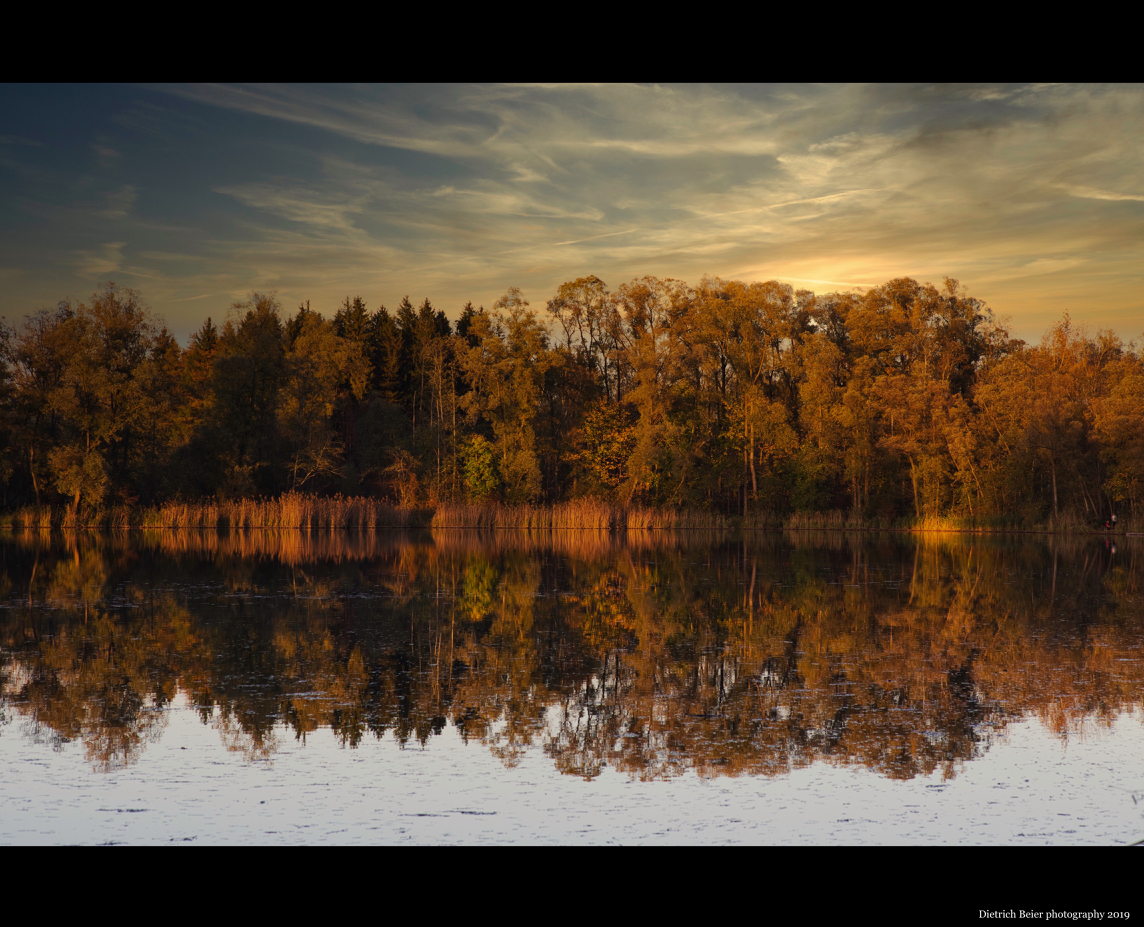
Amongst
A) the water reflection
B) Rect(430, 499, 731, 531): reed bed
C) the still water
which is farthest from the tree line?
the still water

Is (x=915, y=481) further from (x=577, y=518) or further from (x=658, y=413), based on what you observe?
(x=577, y=518)

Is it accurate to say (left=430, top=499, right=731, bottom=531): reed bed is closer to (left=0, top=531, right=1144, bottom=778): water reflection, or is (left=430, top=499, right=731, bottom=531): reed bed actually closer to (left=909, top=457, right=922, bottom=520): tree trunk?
(left=909, top=457, right=922, bottom=520): tree trunk

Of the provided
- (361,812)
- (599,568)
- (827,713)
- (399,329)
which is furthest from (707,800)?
(399,329)

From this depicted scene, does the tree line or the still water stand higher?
the tree line

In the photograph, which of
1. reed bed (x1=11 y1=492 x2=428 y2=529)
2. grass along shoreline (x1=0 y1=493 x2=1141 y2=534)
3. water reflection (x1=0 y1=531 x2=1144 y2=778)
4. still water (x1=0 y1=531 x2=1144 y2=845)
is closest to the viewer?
still water (x1=0 y1=531 x2=1144 y2=845)

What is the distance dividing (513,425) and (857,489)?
17709 mm

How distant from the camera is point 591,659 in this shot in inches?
369

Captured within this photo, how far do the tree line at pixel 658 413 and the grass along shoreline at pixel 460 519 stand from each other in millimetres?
1021

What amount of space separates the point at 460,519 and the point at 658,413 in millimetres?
11207

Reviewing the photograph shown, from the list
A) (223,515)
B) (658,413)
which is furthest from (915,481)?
(223,515)

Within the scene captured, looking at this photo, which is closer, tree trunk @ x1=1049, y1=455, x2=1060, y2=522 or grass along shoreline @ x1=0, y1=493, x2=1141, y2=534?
grass along shoreline @ x1=0, y1=493, x2=1141, y2=534

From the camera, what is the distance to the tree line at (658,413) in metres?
40.7

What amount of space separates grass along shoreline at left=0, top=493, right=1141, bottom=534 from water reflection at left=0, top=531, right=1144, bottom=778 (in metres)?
19.2

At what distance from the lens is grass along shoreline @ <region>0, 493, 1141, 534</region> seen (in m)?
38.6
